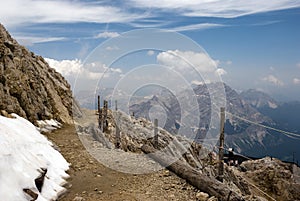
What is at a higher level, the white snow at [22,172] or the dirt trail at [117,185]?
the white snow at [22,172]

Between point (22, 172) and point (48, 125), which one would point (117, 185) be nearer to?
point (22, 172)

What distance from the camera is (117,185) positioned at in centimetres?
1037

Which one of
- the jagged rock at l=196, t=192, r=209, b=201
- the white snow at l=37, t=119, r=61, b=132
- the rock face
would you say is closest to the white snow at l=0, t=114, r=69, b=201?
the jagged rock at l=196, t=192, r=209, b=201

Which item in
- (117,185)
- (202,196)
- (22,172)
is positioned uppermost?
(22,172)

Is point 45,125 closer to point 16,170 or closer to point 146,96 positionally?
point 146,96

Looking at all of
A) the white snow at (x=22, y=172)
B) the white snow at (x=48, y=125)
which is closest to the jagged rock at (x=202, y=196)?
the white snow at (x=22, y=172)

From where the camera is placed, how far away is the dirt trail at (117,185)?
937cm

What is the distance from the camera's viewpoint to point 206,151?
3070 centimetres

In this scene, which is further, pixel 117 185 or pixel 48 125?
pixel 48 125

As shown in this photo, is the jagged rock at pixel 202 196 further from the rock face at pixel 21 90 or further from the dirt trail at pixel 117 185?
the rock face at pixel 21 90

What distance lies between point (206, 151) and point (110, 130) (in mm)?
11981

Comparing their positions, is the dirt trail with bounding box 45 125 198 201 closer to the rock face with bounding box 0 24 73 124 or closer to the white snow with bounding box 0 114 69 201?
the white snow with bounding box 0 114 69 201

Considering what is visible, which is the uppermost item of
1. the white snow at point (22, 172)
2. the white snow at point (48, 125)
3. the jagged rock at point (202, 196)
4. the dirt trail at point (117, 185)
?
the white snow at point (22, 172)

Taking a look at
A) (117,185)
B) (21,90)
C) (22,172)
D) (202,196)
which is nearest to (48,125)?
(21,90)
